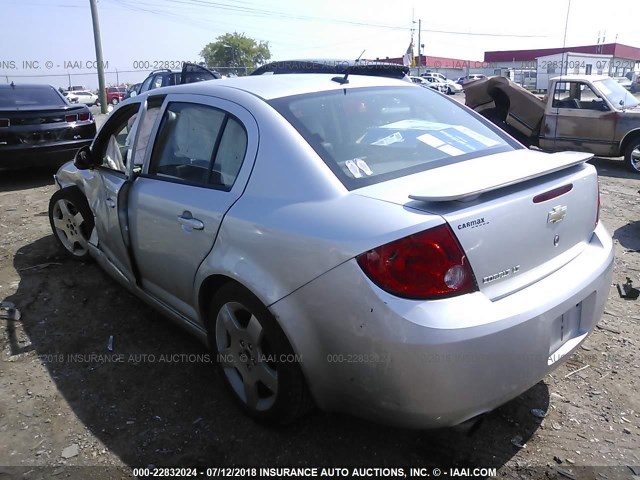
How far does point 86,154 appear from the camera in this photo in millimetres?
3957

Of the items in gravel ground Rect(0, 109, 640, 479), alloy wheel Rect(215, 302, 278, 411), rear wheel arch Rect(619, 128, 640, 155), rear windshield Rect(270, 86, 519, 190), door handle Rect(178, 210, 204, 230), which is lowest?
gravel ground Rect(0, 109, 640, 479)

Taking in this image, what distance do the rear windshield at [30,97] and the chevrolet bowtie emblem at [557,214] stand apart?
793 cm

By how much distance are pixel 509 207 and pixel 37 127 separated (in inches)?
293

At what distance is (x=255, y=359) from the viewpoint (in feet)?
8.05

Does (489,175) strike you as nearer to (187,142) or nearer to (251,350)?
(251,350)

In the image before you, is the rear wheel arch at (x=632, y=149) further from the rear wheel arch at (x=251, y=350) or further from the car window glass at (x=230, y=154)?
the rear wheel arch at (x=251, y=350)

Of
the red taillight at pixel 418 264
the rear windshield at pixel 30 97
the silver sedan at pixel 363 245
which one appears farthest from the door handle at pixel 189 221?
the rear windshield at pixel 30 97

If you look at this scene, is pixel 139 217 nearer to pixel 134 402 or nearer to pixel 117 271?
pixel 117 271

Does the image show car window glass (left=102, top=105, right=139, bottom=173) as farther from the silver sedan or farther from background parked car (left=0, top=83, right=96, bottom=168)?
background parked car (left=0, top=83, right=96, bottom=168)

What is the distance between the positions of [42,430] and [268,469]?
4.02ft

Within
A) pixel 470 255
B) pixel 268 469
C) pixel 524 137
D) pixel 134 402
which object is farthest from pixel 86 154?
pixel 524 137

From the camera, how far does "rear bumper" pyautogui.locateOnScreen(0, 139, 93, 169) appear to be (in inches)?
287

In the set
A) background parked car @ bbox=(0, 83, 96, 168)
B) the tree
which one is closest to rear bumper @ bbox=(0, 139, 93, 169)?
background parked car @ bbox=(0, 83, 96, 168)

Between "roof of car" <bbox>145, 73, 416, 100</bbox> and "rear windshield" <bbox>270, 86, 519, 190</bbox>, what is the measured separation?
0.07 meters
